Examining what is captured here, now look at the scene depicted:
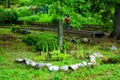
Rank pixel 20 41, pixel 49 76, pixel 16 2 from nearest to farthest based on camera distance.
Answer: pixel 49 76, pixel 20 41, pixel 16 2

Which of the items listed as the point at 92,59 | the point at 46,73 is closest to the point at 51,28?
the point at 92,59

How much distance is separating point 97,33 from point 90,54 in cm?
822

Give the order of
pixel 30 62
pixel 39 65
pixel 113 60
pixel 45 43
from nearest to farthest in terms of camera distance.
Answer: pixel 39 65 < pixel 30 62 < pixel 113 60 < pixel 45 43

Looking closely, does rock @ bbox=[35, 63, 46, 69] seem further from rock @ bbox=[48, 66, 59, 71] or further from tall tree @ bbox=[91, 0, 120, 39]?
tall tree @ bbox=[91, 0, 120, 39]

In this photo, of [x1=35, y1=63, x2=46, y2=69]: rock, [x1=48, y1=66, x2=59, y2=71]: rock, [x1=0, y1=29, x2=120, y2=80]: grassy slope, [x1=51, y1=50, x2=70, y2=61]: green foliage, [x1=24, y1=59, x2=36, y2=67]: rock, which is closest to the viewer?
[x1=0, y1=29, x2=120, y2=80]: grassy slope

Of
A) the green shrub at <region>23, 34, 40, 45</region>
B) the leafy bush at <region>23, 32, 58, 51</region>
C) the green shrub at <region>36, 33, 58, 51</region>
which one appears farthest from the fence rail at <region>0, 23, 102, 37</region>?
the green shrub at <region>36, 33, 58, 51</region>

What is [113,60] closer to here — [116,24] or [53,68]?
[53,68]

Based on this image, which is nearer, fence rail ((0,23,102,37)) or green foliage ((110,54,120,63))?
green foliage ((110,54,120,63))

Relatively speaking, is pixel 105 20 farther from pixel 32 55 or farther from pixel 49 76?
pixel 49 76

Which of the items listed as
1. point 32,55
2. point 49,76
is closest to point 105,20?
point 32,55

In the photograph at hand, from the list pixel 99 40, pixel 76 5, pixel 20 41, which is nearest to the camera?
pixel 76 5

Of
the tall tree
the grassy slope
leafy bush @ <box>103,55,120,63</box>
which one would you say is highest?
the tall tree

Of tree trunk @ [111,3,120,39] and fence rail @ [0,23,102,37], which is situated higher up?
tree trunk @ [111,3,120,39]

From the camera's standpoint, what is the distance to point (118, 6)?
23547 mm
